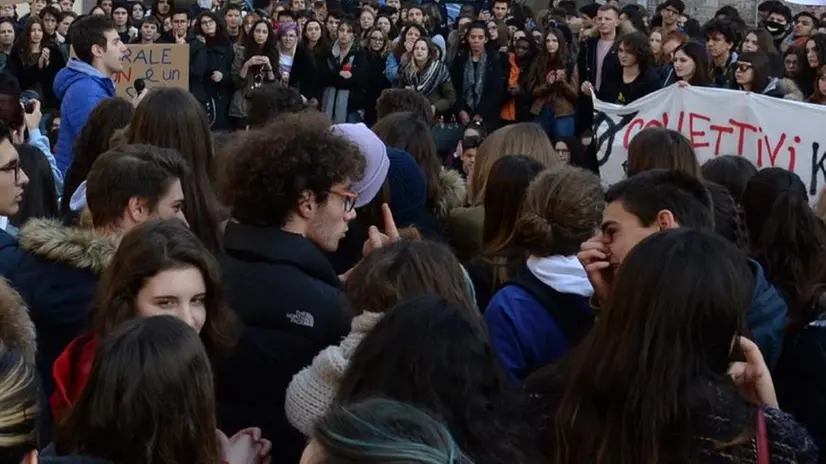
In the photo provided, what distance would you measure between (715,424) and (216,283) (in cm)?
135

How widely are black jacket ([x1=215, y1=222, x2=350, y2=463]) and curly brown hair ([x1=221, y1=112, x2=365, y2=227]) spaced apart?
14 cm

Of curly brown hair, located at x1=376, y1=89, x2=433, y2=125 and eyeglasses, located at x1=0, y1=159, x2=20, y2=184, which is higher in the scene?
eyeglasses, located at x1=0, y1=159, x2=20, y2=184

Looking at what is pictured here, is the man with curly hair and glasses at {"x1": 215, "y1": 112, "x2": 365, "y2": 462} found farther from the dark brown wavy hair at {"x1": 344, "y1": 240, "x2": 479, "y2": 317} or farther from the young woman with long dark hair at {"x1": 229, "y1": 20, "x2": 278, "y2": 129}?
the young woman with long dark hair at {"x1": 229, "y1": 20, "x2": 278, "y2": 129}

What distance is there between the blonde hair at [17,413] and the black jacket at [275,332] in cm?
133

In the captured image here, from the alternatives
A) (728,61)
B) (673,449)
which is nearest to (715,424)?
(673,449)

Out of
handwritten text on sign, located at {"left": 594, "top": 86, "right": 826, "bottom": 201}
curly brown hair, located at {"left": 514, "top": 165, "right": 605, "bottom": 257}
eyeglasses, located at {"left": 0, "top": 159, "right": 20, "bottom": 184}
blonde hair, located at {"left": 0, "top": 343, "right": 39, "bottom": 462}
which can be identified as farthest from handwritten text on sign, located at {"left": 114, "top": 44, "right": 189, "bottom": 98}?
blonde hair, located at {"left": 0, "top": 343, "right": 39, "bottom": 462}

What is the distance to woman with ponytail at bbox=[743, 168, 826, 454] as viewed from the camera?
3428mm

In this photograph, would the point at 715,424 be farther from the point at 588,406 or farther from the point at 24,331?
the point at 24,331

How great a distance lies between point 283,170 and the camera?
3.38 metres

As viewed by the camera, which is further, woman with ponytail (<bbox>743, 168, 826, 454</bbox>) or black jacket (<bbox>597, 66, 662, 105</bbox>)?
black jacket (<bbox>597, 66, 662, 105</bbox>)

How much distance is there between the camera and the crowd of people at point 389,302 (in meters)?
Result: 2.37

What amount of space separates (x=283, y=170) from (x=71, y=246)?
24.4 inches

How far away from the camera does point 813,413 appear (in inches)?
134

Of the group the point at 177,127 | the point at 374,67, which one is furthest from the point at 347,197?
the point at 374,67
